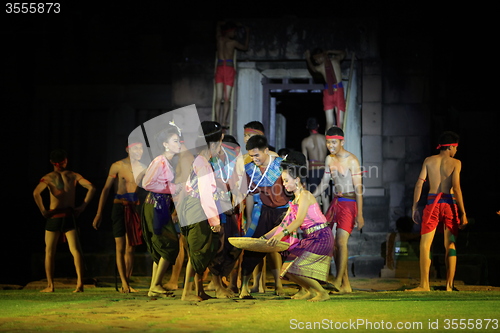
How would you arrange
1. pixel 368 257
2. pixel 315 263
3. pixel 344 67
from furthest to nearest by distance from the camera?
pixel 344 67, pixel 368 257, pixel 315 263

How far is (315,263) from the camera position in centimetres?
646

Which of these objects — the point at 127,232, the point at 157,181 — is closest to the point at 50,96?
the point at 127,232

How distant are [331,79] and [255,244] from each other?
5128 mm

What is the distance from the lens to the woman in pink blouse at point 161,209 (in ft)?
22.5

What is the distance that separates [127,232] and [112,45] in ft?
17.6

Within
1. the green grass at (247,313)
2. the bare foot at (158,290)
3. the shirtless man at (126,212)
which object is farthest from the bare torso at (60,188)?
the bare foot at (158,290)

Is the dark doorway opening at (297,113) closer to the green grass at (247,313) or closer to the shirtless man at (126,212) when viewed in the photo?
the shirtless man at (126,212)

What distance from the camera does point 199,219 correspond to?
650 cm

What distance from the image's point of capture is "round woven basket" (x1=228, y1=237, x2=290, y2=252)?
6.11 meters

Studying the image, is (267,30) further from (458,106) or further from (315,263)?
(315,263)

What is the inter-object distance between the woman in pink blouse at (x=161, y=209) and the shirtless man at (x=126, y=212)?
3.85 ft

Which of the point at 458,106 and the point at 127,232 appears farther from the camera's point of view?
the point at 458,106

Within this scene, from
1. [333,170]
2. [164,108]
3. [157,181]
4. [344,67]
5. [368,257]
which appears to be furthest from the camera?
[164,108]

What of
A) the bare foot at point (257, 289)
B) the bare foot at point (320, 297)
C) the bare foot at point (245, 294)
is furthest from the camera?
the bare foot at point (257, 289)
